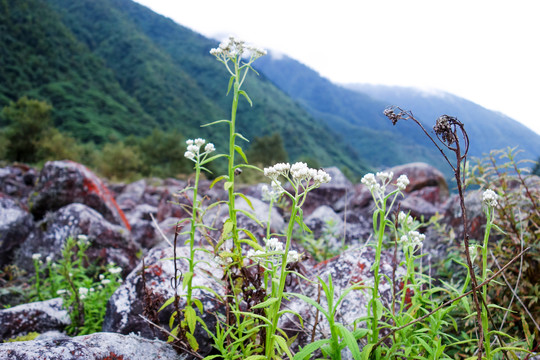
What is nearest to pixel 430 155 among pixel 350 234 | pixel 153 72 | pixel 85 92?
pixel 153 72

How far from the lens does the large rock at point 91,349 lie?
1.91 metres

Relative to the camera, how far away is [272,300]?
5.45 feet

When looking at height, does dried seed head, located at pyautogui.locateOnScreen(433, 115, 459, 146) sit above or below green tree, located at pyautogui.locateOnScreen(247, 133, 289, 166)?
above

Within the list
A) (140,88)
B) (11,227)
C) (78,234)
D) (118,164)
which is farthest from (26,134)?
(140,88)

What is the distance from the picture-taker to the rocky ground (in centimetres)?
233

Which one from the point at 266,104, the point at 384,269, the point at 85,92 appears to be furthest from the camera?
the point at 266,104

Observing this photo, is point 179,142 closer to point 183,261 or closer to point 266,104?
point 183,261

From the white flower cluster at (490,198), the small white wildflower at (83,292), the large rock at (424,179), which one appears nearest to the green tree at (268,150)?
the large rock at (424,179)

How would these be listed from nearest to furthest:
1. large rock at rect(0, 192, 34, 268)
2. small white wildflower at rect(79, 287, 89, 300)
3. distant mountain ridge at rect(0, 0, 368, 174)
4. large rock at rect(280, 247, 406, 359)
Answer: large rock at rect(280, 247, 406, 359) → small white wildflower at rect(79, 287, 89, 300) → large rock at rect(0, 192, 34, 268) → distant mountain ridge at rect(0, 0, 368, 174)

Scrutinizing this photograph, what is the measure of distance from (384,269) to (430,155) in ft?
602

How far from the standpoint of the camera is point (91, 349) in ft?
6.75

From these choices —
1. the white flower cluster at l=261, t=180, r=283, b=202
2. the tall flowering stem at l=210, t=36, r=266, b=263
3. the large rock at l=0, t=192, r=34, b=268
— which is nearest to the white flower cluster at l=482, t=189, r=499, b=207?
the white flower cluster at l=261, t=180, r=283, b=202

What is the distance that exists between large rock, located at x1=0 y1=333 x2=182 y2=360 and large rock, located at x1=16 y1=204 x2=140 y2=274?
10.6 ft

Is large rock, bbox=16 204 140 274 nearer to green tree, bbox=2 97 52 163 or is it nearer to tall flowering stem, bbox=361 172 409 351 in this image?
tall flowering stem, bbox=361 172 409 351
